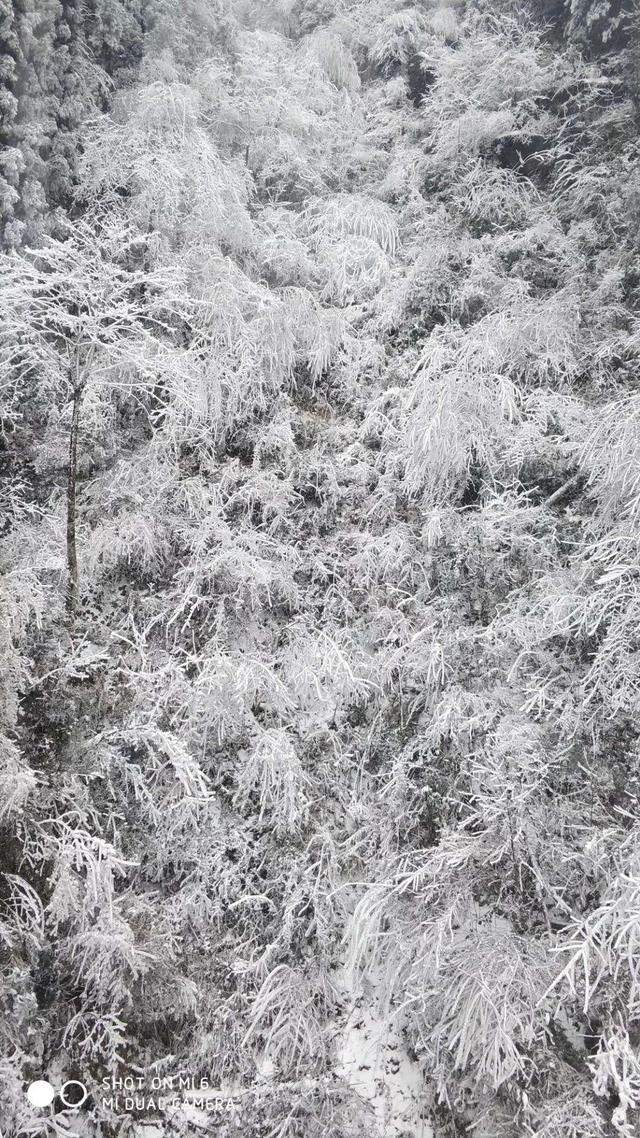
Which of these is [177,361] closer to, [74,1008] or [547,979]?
[74,1008]

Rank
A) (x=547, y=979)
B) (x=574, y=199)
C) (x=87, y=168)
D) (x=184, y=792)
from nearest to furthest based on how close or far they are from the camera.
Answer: (x=547, y=979) < (x=184, y=792) < (x=87, y=168) < (x=574, y=199)

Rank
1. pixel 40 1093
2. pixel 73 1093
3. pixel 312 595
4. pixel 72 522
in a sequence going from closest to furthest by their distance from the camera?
pixel 40 1093 → pixel 73 1093 → pixel 72 522 → pixel 312 595

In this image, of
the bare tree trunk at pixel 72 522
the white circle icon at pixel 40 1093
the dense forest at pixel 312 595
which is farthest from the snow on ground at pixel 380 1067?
the bare tree trunk at pixel 72 522

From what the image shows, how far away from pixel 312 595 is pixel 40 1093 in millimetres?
3936

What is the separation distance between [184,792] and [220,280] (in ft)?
17.2

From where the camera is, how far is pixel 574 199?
7.25m

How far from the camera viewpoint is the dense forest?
4055 millimetres

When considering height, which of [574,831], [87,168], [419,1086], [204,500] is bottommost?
[419,1086]

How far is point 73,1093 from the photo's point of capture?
4.01 m

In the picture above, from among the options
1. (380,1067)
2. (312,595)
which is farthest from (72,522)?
(380,1067)

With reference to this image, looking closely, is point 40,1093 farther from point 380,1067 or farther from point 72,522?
point 72,522

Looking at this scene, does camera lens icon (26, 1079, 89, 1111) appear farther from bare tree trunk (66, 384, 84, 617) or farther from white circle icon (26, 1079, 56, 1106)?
bare tree trunk (66, 384, 84, 617)

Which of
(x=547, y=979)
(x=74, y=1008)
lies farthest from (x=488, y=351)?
(x=74, y=1008)

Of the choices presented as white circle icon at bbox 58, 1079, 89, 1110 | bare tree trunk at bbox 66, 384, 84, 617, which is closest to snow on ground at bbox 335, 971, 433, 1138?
white circle icon at bbox 58, 1079, 89, 1110
